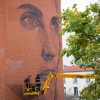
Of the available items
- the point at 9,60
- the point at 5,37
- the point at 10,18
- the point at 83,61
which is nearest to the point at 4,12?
the point at 10,18

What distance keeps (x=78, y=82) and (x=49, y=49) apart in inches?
921

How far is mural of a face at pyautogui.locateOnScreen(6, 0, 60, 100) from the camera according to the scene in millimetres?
19531

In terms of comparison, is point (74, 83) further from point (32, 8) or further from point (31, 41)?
point (32, 8)

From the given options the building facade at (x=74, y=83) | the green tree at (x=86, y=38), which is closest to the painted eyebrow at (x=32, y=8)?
the green tree at (x=86, y=38)

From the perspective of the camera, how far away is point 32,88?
63.5 ft

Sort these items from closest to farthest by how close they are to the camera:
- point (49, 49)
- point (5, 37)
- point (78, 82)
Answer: point (5, 37), point (49, 49), point (78, 82)

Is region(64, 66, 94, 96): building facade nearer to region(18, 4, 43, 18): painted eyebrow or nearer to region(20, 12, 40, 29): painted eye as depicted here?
region(18, 4, 43, 18): painted eyebrow

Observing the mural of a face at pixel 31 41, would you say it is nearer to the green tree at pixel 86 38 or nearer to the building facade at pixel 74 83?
the green tree at pixel 86 38

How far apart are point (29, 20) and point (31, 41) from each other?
71.0 inches

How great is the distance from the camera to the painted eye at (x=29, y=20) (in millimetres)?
20803

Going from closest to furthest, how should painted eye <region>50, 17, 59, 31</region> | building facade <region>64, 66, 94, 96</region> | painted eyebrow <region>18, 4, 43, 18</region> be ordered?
painted eyebrow <region>18, 4, 43, 18</region>, painted eye <region>50, 17, 59, 31</region>, building facade <region>64, 66, 94, 96</region>

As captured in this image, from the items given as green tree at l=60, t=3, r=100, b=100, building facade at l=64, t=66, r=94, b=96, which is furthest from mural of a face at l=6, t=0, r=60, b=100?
building facade at l=64, t=66, r=94, b=96

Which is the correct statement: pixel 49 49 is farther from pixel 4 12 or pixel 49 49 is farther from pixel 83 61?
pixel 83 61

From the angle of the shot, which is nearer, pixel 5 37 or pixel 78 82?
pixel 5 37
